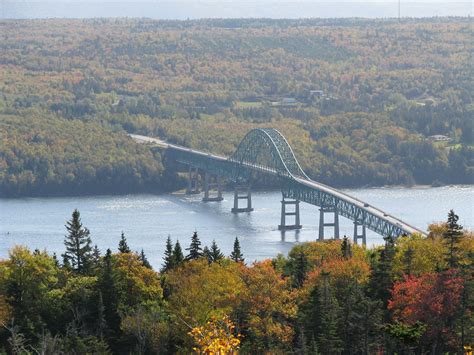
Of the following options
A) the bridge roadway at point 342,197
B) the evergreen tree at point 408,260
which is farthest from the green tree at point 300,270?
the bridge roadway at point 342,197

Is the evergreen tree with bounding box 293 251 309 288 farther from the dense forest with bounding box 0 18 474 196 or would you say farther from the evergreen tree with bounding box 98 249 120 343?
the dense forest with bounding box 0 18 474 196

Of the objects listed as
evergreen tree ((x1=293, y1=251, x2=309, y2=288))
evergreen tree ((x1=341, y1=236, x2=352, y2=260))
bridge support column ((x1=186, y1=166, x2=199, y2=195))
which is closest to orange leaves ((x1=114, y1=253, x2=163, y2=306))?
evergreen tree ((x1=293, y1=251, x2=309, y2=288))

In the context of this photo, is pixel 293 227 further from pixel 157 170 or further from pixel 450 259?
pixel 450 259

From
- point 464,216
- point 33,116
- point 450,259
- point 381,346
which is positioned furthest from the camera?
point 33,116

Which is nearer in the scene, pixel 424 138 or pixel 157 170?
pixel 157 170

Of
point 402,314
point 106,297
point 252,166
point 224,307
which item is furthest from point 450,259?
point 252,166

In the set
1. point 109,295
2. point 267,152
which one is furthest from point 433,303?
point 267,152
